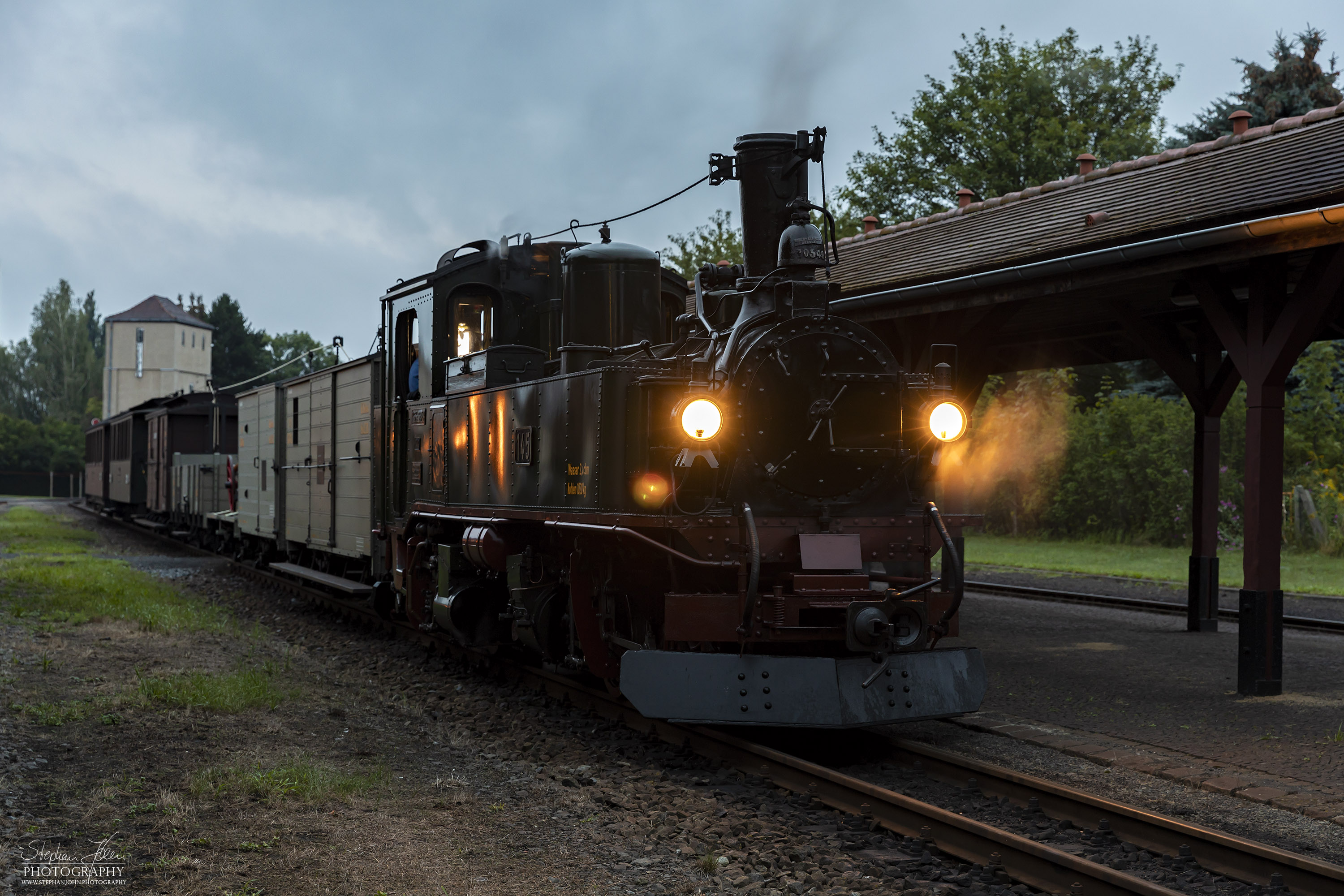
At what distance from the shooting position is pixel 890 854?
4.52 metres

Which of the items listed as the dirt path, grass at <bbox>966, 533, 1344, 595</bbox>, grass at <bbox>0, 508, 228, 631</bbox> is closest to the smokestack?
the dirt path

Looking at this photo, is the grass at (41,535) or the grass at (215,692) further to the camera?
the grass at (41,535)

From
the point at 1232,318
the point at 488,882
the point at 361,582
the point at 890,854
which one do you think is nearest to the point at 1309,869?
the point at 890,854

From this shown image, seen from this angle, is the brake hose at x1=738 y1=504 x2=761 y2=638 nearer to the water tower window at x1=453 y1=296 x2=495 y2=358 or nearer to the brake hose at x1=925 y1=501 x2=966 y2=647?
the brake hose at x1=925 y1=501 x2=966 y2=647

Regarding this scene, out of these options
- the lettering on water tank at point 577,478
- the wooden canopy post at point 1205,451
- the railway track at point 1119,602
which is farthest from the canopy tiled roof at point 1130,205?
the railway track at point 1119,602

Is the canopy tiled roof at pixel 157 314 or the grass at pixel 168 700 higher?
the canopy tiled roof at pixel 157 314

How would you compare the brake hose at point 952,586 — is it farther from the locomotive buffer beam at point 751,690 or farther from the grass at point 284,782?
the grass at point 284,782

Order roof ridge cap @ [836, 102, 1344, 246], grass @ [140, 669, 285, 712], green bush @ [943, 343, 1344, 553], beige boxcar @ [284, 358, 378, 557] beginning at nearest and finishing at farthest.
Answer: grass @ [140, 669, 285, 712] → roof ridge cap @ [836, 102, 1344, 246] → beige boxcar @ [284, 358, 378, 557] → green bush @ [943, 343, 1344, 553]

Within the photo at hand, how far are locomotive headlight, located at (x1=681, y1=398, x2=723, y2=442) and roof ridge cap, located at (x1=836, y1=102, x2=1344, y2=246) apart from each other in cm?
634

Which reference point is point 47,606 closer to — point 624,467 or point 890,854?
point 624,467

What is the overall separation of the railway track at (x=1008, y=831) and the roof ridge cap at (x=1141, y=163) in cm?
671

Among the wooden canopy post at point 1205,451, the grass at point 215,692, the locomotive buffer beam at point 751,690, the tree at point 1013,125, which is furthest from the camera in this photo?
the tree at point 1013,125

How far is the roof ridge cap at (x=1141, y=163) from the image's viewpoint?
9.51m

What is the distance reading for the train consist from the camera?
596cm
